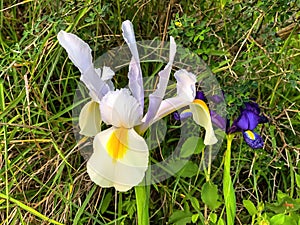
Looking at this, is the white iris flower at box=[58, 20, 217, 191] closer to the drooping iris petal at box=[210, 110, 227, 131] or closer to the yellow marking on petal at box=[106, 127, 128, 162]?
the yellow marking on petal at box=[106, 127, 128, 162]

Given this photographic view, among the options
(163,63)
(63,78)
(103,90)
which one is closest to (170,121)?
(163,63)

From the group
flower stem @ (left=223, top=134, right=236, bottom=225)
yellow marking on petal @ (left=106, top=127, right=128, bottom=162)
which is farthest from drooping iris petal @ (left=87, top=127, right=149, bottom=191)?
flower stem @ (left=223, top=134, right=236, bottom=225)

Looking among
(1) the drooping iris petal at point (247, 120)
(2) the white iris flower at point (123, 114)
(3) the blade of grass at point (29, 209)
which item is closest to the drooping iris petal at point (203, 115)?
(2) the white iris flower at point (123, 114)

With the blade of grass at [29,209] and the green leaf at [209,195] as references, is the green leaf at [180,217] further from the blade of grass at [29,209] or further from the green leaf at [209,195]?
the blade of grass at [29,209]

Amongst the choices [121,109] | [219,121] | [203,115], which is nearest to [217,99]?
[219,121]

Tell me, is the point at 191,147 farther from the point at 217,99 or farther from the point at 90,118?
the point at 90,118

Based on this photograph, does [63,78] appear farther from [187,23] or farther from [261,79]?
[261,79]
